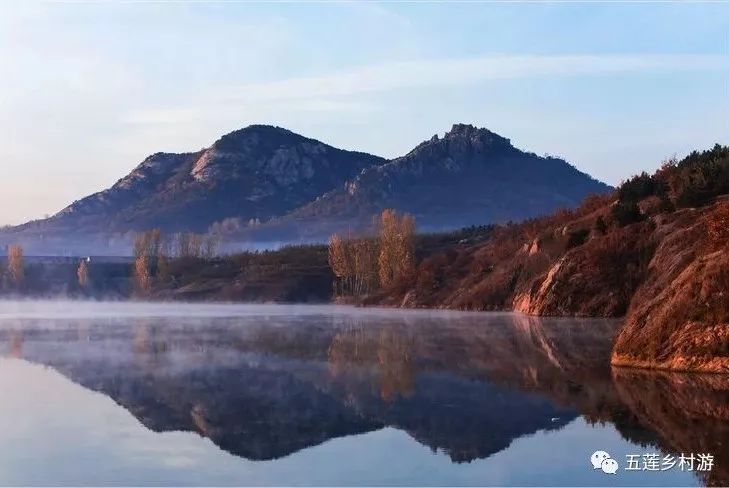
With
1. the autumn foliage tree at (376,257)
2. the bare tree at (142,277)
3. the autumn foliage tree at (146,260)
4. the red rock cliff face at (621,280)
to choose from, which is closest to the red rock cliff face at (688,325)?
the red rock cliff face at (621,280)

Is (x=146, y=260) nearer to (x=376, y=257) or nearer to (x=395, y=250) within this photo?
(x=376, y=257)

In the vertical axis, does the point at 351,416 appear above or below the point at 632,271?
below

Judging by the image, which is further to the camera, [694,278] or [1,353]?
[1,353]

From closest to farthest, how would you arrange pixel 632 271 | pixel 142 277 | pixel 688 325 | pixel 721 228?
pixel 688 325, pixel 721 228, pixel 632 271, pixel 142 277

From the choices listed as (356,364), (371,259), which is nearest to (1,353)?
(356,364)

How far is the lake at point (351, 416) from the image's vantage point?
49.2ft

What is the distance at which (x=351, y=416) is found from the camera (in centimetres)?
2039

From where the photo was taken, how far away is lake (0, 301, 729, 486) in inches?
590

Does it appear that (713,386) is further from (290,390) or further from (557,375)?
(290,390)

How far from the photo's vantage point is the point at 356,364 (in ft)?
101

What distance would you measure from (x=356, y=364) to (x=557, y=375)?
23.8ft

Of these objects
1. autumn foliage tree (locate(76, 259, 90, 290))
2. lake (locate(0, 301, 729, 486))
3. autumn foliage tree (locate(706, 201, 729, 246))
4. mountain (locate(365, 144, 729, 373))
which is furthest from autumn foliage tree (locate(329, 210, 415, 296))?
autumn foliage tree (locate(706, 201, 729, 246))

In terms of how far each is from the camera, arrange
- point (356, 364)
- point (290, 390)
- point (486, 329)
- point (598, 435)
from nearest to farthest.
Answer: point (598, 435) < point (290, 390) < point (356, 364) < point (486, 329)

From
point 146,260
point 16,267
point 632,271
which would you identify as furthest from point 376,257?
point 16,267
